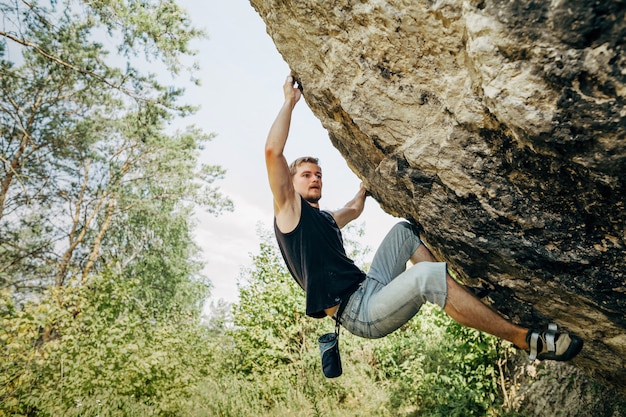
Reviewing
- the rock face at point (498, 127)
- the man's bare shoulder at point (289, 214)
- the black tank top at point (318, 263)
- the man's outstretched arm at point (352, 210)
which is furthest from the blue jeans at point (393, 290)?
the man's bare shoulder at point (289, 214)

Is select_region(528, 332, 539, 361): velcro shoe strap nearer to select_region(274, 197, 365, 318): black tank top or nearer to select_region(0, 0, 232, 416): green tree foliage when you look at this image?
select_region(274, 197, 365, 318): black tank top

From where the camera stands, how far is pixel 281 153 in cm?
281

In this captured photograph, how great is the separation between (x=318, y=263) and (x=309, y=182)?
0.89m

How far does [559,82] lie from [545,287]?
5.27 ft

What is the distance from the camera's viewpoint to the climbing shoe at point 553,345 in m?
2.51

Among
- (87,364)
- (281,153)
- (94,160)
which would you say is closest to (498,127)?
(281,153)

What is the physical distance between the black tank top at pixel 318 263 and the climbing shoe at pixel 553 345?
1280 mm

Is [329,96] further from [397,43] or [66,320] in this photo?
[66,320]

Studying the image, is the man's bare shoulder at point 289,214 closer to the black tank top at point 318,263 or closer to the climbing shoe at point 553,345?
the black tank top at point 318,263

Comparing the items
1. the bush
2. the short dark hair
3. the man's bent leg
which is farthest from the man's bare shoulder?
the bush

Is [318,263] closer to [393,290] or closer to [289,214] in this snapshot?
[289,214]

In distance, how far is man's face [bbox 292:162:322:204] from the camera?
11.7 feet

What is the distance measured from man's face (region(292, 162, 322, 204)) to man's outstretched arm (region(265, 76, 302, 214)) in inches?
20.7

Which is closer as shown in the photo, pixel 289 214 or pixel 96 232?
pixel 289 214
